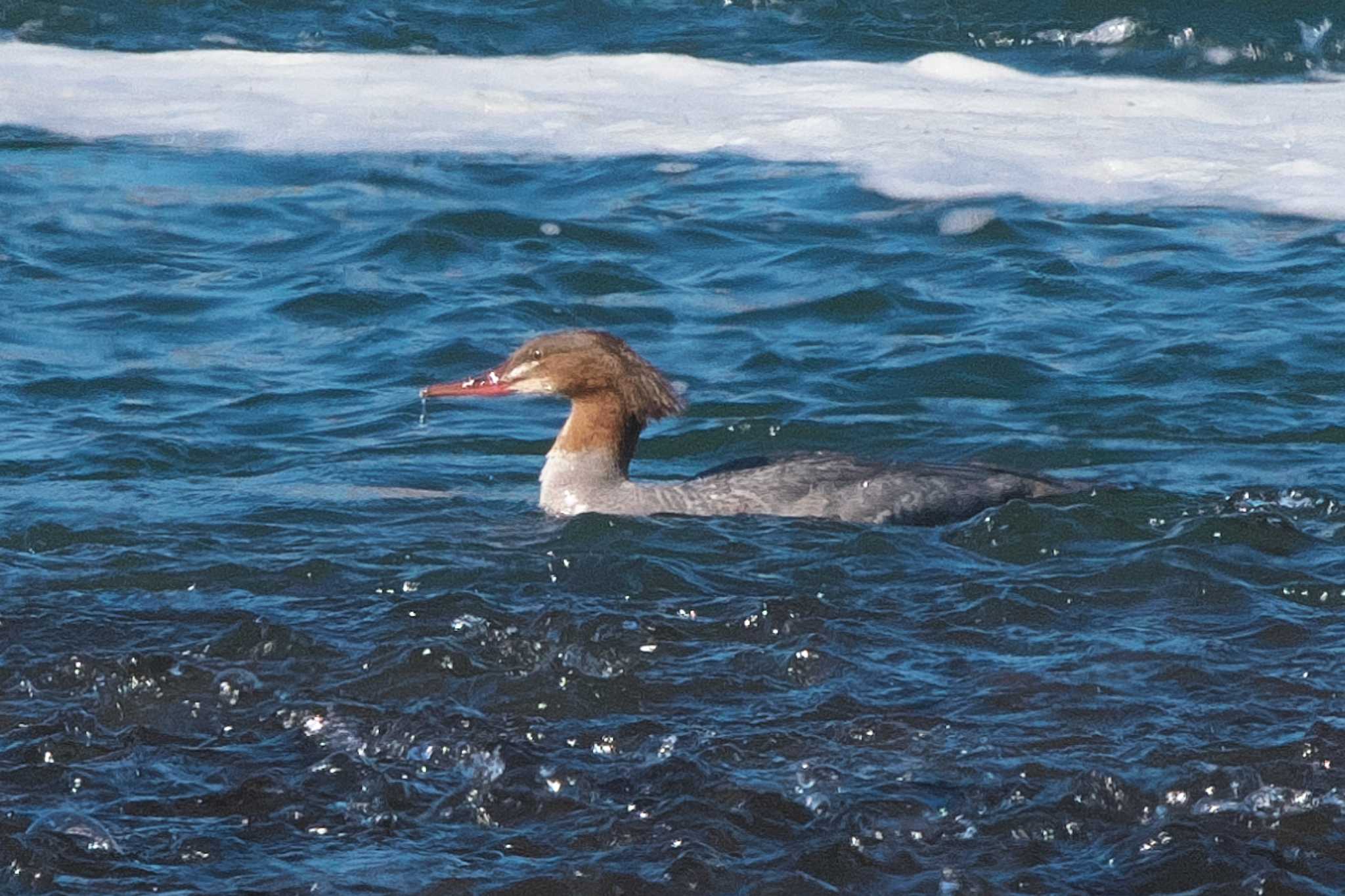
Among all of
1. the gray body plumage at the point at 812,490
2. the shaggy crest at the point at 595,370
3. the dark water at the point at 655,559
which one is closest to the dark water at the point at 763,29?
the dark water at the point at 655,559

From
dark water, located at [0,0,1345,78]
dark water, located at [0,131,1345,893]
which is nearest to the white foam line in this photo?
dark water, located at [0,0,1345,78]

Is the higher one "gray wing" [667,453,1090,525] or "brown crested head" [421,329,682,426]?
"brown crested head" [421,329,682,426]

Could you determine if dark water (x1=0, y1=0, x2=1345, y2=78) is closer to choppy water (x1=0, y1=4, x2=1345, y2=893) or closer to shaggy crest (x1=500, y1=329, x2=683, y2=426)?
choppy water (x1=0, y1=4, x2=1345, y2=893)

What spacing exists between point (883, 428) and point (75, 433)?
310cm

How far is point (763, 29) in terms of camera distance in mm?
13922

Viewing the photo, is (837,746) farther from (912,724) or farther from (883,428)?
(883,428)

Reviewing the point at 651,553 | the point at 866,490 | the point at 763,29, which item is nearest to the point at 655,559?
the point at 651,553

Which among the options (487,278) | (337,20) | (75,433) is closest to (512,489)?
(75,433)

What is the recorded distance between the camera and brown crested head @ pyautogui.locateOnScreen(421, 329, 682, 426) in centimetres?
716

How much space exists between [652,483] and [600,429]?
0.30 metres

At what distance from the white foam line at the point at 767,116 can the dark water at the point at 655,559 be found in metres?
0.53

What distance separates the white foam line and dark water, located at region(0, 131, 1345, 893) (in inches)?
21.0

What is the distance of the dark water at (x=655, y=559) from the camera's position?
14.6ft

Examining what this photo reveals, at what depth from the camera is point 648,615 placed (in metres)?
5.75
